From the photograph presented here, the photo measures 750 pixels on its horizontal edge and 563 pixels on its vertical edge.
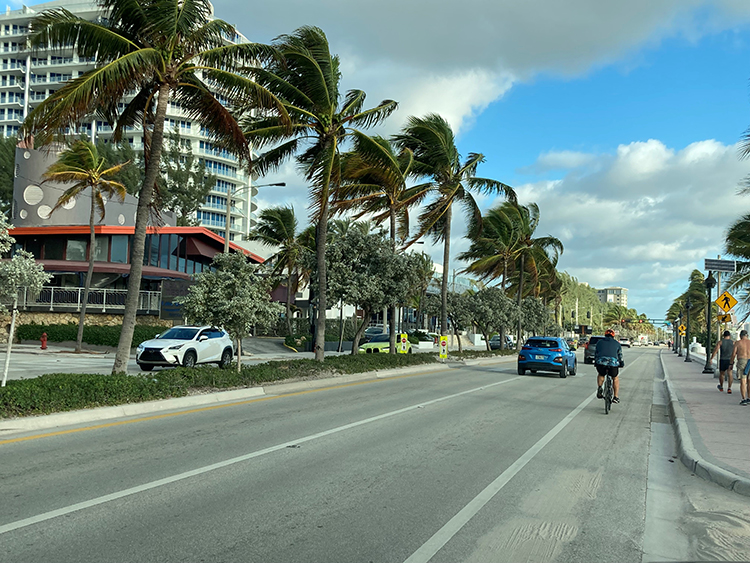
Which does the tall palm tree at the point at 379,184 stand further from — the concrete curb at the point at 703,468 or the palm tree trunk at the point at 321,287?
A: the concrete curb at the point at 703,468

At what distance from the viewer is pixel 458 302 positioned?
40188 millimetres

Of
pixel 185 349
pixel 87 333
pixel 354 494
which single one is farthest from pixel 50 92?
A: pixel 354 494

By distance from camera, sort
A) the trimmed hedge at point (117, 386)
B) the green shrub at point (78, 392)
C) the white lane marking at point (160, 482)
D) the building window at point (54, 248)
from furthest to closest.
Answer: the building window at point (54, 248)
the trimmed hedge at point (117, 386)
the green shrub at point (78, 392)
the white lane marking at point (160, 482)

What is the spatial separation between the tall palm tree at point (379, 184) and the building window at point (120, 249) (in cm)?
2038

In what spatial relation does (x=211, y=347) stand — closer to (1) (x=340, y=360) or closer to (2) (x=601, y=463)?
(1) (x=340, y=360)

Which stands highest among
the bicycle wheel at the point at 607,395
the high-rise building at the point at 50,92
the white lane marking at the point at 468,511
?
the high-rise building at the point at 50,92

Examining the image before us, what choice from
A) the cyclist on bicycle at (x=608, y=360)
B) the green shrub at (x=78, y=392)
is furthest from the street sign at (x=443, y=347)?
the green shrub at (x=78, y=392)

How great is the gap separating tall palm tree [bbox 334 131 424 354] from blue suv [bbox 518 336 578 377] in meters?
5.72

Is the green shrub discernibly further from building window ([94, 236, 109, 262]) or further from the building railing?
building window ([94, 236, 109, 262])

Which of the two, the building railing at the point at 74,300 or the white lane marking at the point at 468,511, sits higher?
the building railing at the point at 74,300

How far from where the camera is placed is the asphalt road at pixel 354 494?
16.4ft

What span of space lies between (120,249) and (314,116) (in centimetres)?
2613

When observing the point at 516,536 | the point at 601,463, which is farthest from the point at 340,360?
the point at 516,536

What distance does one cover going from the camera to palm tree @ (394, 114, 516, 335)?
1144 inches
